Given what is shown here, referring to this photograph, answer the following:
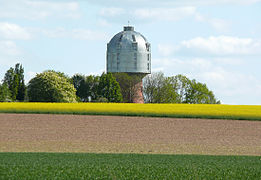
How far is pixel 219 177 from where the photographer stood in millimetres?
16859

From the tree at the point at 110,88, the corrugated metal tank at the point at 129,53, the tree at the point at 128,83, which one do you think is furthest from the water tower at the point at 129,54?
the tree at the point at 110,88

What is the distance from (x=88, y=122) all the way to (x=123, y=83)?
221 feet

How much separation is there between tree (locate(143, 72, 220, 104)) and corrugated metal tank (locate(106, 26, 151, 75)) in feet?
26.8

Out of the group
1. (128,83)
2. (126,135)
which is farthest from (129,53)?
(126,135)

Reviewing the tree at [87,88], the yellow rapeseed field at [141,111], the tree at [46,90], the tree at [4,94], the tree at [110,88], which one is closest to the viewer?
the yellow rapeseed field at [141,111]

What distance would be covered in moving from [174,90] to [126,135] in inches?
3184

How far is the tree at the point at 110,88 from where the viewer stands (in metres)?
105

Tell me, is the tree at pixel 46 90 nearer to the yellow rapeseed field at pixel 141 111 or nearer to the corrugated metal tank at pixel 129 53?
the yellow rapeseed field at pixel 141 111

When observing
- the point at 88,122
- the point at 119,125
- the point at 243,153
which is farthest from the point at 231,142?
the point at 88,122

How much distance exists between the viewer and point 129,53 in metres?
106

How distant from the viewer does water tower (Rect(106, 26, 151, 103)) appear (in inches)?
4198

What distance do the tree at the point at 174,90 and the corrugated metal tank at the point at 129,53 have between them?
817 cm

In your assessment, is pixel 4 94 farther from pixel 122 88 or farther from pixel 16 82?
pixel 122 88

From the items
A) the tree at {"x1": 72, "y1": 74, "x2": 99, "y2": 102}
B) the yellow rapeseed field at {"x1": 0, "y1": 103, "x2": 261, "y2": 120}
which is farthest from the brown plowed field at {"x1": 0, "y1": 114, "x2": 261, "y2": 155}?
the tree at {"x1": 72, "y1": 74, "x2": 99, "y2": 102}
